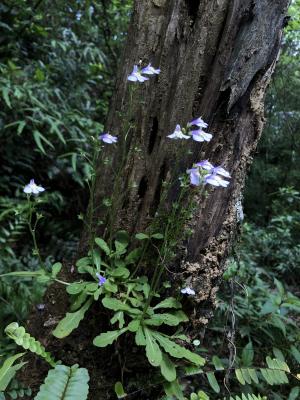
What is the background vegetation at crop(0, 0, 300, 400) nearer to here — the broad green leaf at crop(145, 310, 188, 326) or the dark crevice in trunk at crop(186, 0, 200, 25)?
the broad green leaf at crop(145, 310, 188, 326)

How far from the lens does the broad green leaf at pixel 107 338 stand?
5.44ft

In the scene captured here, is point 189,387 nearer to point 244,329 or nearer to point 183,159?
point 244,329

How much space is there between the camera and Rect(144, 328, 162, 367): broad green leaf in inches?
63.4

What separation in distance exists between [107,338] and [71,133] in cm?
324

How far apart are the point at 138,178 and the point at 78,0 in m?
4.57

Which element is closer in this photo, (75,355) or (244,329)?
(75,355)

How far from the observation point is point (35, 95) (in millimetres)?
4383

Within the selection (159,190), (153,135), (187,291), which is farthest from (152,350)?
(153,135)

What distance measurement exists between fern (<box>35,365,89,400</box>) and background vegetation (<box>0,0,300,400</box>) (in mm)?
1846

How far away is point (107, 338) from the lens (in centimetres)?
168

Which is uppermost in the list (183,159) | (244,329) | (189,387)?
(183,159)

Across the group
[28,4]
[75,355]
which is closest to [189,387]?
[75,355]

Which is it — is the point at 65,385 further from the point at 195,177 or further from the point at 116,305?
the point at 195,177

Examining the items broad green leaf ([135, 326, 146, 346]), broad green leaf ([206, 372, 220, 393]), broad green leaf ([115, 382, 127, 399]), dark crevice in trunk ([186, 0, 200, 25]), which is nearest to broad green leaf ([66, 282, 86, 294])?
A: broad green leaf ([135, 326, 146, 346])
